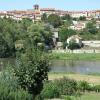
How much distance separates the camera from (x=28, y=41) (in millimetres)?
78000

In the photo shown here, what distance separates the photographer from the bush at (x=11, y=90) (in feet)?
61.5

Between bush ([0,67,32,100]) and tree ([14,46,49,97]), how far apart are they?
1.31 feet

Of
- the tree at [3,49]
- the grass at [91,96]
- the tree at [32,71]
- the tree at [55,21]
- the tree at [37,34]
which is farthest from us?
the tree at [55,21]

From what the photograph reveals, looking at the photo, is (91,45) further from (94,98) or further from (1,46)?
(94,98)

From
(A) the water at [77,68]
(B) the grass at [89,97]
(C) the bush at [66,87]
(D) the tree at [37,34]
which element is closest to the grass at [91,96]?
(B) the grass at [89,97]

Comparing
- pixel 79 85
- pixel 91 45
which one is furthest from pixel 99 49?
pixel 79 85

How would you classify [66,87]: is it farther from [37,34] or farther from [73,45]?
[73,45]

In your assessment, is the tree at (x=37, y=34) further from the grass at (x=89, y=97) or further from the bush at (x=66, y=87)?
the grass at (x=89, y=97)

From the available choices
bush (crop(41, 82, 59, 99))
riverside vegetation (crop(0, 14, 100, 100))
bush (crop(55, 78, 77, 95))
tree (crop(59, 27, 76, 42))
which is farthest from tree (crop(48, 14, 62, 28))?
bush (crop(41, 82, 59, 99))

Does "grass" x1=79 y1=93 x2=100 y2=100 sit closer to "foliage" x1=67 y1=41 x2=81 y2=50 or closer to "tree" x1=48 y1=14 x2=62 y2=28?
"foliage" x1=67 y1=41 x2=81 y2=50

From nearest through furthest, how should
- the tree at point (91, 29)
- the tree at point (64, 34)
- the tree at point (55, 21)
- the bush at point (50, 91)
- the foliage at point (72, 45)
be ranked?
the bush at point (50, 91)
the foliage at point (72, 45)
the tree at point (64, 34)
the tree at point (91, 29)
the tree at point (55, 21)

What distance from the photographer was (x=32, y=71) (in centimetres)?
2069

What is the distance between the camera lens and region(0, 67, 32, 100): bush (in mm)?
18733

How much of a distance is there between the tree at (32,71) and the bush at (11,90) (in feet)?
1.31
